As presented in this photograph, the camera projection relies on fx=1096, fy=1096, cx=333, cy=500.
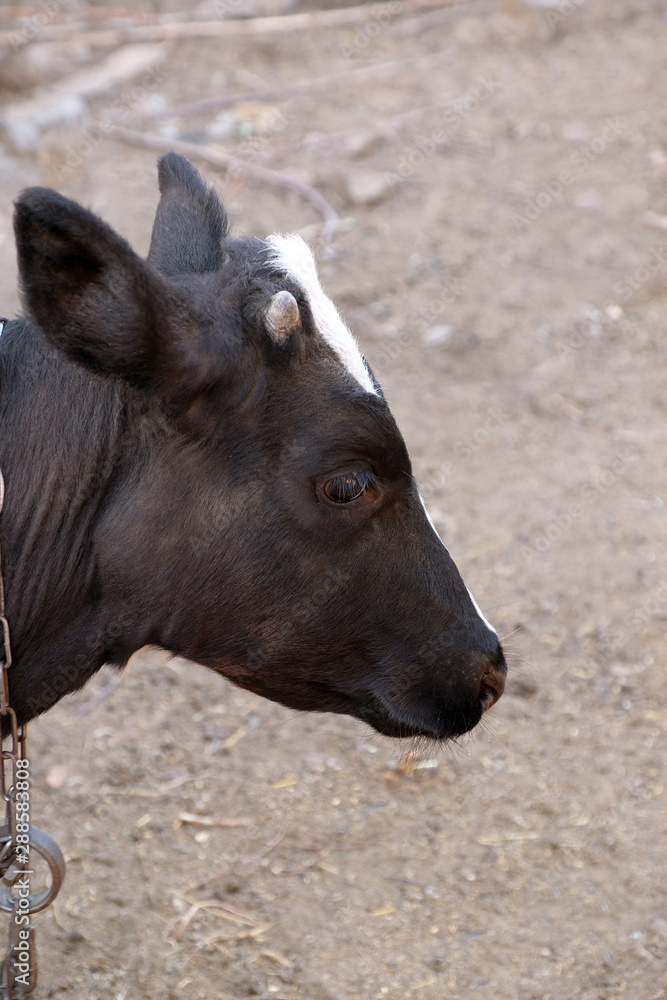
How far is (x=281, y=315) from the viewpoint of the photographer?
2.62 m

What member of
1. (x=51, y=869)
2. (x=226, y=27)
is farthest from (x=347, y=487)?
(x=226, y=27)

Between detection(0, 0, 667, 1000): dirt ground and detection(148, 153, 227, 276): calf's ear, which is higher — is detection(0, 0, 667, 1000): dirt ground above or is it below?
below

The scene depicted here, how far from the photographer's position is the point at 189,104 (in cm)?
944

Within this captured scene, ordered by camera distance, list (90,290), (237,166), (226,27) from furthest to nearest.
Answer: (226,27) < (237,166) < (90,290)

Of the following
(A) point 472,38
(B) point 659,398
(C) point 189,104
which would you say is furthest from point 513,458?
(A) point 472,38

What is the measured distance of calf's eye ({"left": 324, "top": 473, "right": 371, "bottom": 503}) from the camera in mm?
2740

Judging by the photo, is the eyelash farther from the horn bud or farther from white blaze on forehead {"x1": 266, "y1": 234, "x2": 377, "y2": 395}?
the horn bud

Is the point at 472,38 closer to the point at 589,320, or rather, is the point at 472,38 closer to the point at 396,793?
the point at 589,320

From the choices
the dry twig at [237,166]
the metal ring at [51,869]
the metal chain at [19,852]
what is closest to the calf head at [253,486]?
the metal chain at [19,852]

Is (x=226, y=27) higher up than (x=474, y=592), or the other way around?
(x=226, y=27)

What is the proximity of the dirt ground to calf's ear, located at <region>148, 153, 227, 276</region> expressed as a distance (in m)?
2.25

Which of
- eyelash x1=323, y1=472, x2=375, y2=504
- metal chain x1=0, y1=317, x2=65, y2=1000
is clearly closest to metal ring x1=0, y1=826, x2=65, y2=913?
metal chain x1=0, y1=317, x2=65, y2=1000

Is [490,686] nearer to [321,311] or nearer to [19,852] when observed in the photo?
[321,311]

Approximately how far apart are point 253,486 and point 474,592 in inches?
111
